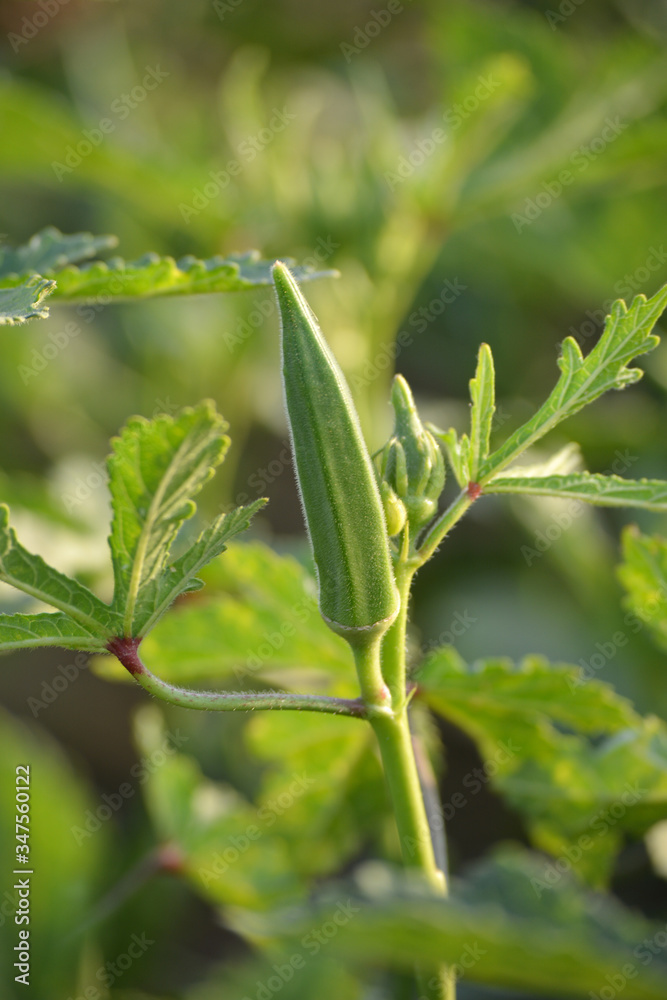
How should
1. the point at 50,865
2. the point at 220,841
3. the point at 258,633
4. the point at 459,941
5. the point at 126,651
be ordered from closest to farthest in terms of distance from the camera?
1. the point at 459,941
2. the point at 126,651
3. the point at 258,633
4. the point at 220,841
5. the point at 50,865

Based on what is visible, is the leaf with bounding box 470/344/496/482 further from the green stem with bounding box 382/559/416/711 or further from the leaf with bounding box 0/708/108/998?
the leaf with bounding box 0/708/108/998

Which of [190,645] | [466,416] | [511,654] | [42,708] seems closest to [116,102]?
→ [466,416]

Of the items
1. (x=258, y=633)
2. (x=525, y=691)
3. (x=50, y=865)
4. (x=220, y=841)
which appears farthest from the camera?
(x=50, y=865)

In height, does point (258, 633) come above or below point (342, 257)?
below

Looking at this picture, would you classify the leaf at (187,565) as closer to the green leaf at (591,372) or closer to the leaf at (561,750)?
the green leaf at (591,372)

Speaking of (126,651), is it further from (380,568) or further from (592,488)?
(592,488)

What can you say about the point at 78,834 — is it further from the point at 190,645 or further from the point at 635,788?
the point at 635,788

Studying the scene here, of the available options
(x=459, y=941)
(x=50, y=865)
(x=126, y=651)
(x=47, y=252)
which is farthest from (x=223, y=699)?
(x=50, y=865)
